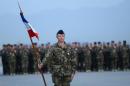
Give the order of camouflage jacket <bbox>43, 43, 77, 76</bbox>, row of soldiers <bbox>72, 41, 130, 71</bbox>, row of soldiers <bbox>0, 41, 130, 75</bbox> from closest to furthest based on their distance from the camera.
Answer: camouflage jacket <bbox>43, 43, 77, 76</bbox>
row of soldiers <bbox>0, 41, 130, 75</bbox>
row of soldiers <bbox>72, 41, 130, 71</bbox>

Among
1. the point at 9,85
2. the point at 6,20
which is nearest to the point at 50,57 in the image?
the point at 9,85

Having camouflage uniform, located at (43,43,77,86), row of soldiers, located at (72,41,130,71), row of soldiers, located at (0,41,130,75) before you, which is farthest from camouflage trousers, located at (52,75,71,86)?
row of soldiers, located at (72,41,130,71)

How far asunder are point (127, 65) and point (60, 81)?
44.4 feet

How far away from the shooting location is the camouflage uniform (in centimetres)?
1002

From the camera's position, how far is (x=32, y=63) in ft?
76.0

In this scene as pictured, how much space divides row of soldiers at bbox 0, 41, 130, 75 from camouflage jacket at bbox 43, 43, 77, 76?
12459mm

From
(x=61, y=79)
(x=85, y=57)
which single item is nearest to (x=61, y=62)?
(x=61, y=79)

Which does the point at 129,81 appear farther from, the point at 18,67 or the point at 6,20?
Result: the point at 6,20

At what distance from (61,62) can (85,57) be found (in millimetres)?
→ 13138

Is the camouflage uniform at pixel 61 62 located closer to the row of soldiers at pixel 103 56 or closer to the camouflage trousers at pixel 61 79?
the camouflage trousers at pixel 61 79

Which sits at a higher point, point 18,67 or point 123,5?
point 123,5

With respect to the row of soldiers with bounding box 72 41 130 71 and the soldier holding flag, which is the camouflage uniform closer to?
the soldier holding flag

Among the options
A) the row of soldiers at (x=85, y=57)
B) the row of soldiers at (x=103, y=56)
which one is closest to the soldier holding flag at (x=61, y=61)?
the row of soldiers at (x=85, y=57)

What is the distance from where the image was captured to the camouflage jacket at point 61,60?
32.8ft
